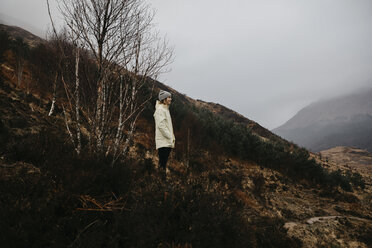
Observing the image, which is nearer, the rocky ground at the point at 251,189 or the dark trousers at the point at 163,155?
the rocky ground at the point at 251,189

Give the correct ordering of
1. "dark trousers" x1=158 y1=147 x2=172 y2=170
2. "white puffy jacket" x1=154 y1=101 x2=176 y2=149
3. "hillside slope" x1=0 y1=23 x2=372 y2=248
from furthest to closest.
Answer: "dark trousers" x1=158 y1=147 x2=172 y2=170, "white puffy jacket" x1=154 y1=101 x2=176 y2=149, "hillside slope" x1=0 y1=23 x2=372 y2=248

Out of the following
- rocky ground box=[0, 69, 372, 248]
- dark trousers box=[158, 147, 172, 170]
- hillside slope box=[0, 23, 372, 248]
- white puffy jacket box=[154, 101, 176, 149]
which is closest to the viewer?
hillside slope box=[0, 23, 372, 248]

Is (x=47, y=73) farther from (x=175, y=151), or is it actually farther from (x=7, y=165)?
(x=7, y=165)

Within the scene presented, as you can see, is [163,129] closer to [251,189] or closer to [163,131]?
[163,131]

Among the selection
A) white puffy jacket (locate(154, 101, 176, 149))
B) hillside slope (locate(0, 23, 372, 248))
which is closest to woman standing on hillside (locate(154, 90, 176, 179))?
white puffy jacket (locate(154, 101, 176, 149))

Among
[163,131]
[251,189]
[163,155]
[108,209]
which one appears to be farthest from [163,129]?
[251,189]

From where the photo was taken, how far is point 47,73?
27.7 feet

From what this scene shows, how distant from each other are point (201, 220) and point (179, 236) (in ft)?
0.92

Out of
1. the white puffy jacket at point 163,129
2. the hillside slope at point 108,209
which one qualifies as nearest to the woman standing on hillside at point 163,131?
the white puffy jacket at point 163,129

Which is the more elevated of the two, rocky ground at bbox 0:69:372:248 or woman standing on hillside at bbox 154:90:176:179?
woman standing on hillside at bbox 154:90:176:179

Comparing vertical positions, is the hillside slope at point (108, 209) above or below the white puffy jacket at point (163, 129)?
below

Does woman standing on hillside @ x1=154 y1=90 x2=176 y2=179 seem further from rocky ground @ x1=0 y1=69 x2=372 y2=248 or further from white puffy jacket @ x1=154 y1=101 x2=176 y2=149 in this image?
rocky ground @ x1=0 y1=69 x2=372 y2=248

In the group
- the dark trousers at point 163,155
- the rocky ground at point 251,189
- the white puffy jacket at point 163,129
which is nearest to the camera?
the rocky ground at point 251,189

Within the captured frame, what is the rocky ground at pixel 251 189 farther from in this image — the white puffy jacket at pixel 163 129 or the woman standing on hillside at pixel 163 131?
the white puffy jacket at pixel 163 129
